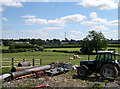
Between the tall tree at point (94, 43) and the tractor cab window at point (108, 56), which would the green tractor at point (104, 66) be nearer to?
the tractor cab window at point (108, 56)

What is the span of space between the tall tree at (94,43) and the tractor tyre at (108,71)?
37936 mm

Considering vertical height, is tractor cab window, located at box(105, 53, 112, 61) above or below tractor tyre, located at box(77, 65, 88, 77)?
above

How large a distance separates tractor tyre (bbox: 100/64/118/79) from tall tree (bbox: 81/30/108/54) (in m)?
37.9

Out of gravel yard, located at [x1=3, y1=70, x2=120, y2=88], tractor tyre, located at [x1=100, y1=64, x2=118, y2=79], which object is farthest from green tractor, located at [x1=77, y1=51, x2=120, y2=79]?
gravel yard, located at [x1=3, y1=70, x2=120, y2=88]

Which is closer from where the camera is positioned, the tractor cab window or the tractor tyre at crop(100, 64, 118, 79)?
the tractor tyre at crop(100, 64, 118, 79)

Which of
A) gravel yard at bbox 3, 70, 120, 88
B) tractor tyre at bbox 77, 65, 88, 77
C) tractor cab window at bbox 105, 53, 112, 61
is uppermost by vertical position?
tractor cab window at bbox 105, 53, 112, 61

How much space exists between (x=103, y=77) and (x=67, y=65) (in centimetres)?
475

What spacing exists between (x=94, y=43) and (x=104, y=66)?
141ft

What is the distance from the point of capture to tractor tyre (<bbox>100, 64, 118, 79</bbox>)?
1023 centimetres

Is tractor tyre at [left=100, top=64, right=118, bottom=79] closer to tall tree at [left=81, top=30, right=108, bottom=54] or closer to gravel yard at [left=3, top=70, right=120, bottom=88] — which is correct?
gravel yard at [left=3, top=70, right=120, bottom=88]

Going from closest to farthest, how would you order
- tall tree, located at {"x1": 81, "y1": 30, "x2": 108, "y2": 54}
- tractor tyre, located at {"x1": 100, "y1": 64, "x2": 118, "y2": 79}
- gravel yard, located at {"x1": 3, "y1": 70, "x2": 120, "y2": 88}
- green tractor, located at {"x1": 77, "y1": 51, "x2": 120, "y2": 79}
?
gravel yard, located at {"x1": 3, "y1": 70, "x2": 120, "y2": 88}
tractor tyre, located at {"x1": 100, "y1": 64, "x2": 118, "y2": 79}
green tractor, located at {"x1": 77, "y1": 51, "x2": 120, "y2": 79}
tall tree, located at {"x1": 81, "y1": 30, "x2": 108, "y2": 54}

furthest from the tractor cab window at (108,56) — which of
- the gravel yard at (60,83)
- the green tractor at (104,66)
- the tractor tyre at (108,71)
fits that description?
the gravel yard at (60,83)

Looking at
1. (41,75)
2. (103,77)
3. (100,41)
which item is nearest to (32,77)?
(41,75)

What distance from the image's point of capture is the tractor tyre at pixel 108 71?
10.2 meters
